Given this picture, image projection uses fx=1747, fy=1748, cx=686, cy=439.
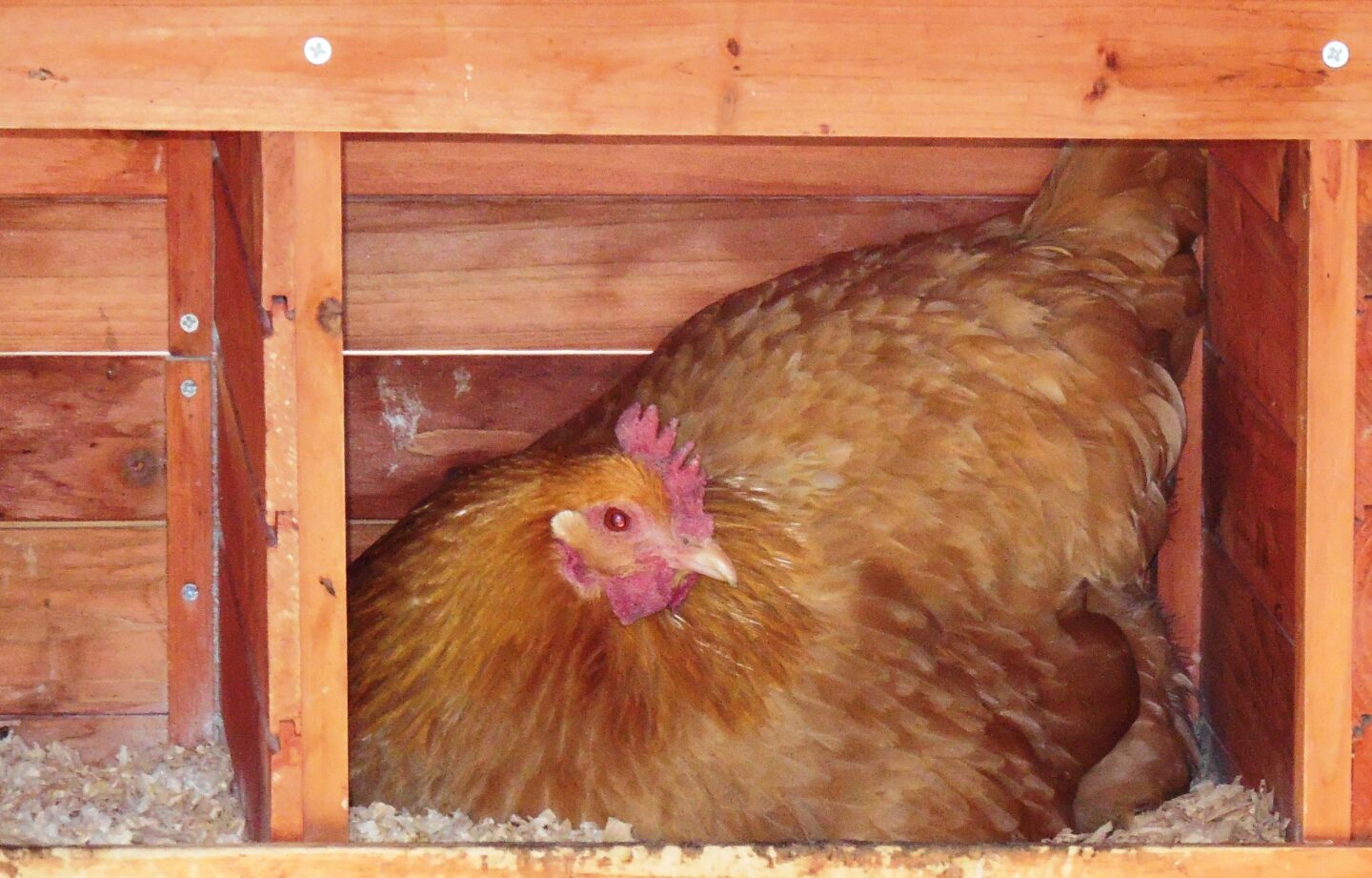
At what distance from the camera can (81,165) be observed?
2680mm

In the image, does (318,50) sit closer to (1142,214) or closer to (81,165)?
(81,165)

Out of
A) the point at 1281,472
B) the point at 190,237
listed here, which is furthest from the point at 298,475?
the point at 1281,472

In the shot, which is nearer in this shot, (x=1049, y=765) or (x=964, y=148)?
(x=1049, y=765)

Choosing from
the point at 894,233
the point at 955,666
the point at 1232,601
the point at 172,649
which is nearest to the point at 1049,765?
the point at 955,666

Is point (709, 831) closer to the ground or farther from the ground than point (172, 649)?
closer to the ground

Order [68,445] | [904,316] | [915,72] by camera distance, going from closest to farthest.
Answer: [915,72], [904,316], [68,445]

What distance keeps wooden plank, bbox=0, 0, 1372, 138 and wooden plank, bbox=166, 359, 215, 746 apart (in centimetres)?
100

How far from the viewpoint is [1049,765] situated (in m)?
2.37

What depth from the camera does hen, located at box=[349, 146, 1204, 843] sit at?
2.22 metres

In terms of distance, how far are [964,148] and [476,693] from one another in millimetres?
1193

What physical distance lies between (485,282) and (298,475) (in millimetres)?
993

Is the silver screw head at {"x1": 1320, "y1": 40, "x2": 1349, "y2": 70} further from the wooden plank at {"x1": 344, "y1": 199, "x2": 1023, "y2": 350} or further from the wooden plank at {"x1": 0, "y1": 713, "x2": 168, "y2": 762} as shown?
the wooden plank at {"x1": 0, "y1": 713, "x2": 168, "y2": 762}

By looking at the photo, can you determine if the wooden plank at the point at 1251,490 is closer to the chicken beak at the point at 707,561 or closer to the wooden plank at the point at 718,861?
the wooden plank at the point at 718,861

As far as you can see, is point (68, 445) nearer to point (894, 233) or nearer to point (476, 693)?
point (476, 693)
